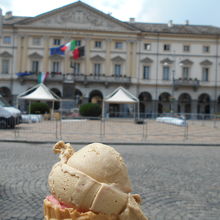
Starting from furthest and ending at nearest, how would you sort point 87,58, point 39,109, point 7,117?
point 87,58, point 39,109, point 7,117

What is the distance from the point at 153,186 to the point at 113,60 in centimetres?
3976

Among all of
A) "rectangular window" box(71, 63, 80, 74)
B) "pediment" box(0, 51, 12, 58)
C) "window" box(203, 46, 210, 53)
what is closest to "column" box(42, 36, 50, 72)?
"rectangular window" box(71, 63, 80, 74)

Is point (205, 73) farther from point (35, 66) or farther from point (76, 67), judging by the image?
point (35, 66)

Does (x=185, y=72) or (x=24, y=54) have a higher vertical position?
(x=24, y=54)

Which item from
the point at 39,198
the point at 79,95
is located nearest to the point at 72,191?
the point at 39,198

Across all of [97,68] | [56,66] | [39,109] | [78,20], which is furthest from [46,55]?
[39,109]

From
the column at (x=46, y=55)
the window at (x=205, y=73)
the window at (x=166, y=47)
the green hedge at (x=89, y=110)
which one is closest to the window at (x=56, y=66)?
the column at (x=46, y=55)

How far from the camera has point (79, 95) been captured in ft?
142

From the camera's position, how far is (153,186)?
545cm

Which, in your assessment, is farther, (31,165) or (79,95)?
(79,95)

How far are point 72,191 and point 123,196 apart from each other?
1.15 feet

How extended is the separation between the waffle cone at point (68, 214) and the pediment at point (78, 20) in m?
43.0

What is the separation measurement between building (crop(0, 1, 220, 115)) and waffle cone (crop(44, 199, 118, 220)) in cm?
4037

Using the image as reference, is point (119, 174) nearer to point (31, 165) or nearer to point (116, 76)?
point (31, 165)
